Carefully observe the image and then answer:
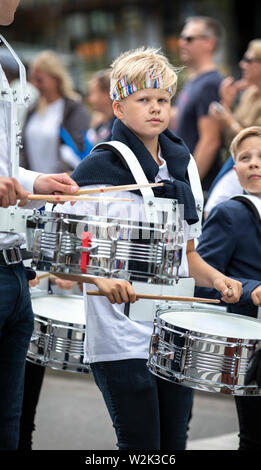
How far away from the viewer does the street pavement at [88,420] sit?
4941 mm

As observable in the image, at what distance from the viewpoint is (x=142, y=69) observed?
3.20 m

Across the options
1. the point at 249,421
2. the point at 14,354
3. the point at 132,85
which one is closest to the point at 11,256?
the point at 14,354

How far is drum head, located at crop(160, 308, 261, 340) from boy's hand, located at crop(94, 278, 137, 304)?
24 cm

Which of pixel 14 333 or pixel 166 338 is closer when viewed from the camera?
pixel 14 333

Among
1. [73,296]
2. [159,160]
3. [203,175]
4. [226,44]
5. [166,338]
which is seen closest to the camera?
[166,338]

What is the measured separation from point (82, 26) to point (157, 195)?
41.2ft

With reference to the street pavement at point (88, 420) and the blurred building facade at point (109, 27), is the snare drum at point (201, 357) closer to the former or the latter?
the street pavement at point (88, 420)

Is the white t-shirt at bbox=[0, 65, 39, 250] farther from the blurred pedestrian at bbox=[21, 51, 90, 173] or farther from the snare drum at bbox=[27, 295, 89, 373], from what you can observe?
the blurred pedestrian at bbox=[21, 51, 90, 173]

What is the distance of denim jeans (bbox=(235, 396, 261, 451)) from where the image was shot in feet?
11.6

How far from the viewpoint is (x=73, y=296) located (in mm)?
4055

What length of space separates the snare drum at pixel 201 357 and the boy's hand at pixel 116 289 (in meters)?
0.24

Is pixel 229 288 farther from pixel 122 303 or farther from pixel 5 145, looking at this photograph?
pixel 5 145

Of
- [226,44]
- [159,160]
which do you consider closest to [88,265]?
[159,160]
